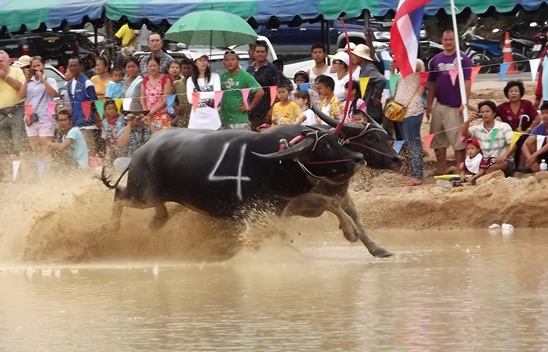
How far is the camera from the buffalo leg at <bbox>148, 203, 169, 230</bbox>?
11.5 m

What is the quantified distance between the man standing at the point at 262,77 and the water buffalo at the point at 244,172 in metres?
4.04

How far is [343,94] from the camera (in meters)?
14.4

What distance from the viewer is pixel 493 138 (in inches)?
539

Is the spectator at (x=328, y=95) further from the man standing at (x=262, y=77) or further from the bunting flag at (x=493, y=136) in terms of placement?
the bunting flag at (x=493, y=136)

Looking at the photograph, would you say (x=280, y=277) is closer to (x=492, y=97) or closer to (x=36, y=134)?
(x=36, y=134)

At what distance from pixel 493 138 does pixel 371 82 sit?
1.73 meters

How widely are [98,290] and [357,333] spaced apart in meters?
2.82

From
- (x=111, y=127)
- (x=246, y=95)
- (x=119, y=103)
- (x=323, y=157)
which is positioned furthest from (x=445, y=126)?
(x=323, y=157)

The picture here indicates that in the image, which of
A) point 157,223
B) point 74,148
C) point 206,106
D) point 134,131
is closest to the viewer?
point 157,223

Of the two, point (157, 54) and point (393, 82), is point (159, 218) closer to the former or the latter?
point (393, 82)

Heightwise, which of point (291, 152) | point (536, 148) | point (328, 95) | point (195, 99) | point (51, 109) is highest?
point (291, 152)

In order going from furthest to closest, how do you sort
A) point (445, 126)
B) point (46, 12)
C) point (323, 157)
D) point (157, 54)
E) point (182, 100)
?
point (46, 12), point (157, 54), point (182, 100), point (445, 126), point (323, 157)

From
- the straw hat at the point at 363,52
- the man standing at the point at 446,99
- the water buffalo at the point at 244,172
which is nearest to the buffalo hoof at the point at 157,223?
the water buffalo at the point at 244,172

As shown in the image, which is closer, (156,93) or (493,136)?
(493,136)
